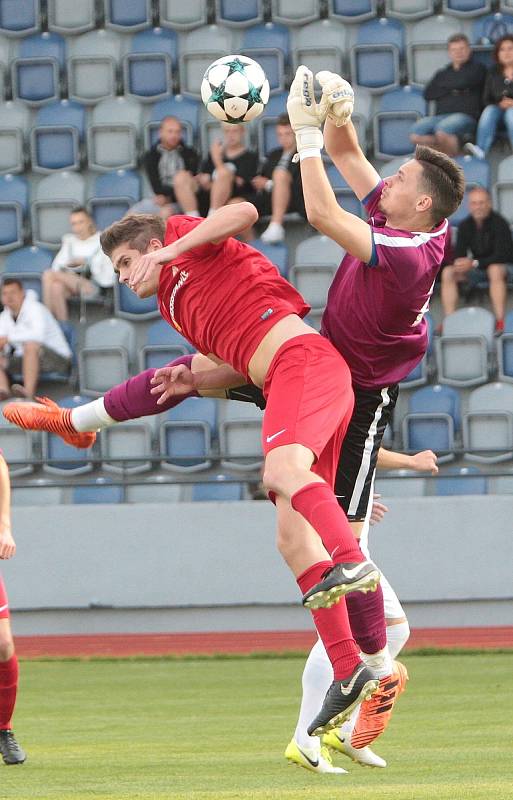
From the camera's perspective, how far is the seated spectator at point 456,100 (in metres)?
16.0

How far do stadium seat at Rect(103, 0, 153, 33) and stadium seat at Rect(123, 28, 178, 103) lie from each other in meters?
0.57

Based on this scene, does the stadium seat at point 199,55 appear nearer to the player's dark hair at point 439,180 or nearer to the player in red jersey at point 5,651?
the player in red jersey at point 5,651

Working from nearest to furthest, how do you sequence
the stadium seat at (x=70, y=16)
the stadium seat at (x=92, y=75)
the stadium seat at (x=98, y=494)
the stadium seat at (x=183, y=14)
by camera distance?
1. the stadium seat at (x=98, y=494)
2. the stadium seat at (x=92, y=75)
3. the stadium seat at (x=183, y=14)
4. the stadium seat at (x=70, y=16)

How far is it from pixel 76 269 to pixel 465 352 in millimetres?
4244

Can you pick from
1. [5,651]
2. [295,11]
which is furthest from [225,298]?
[295,11]

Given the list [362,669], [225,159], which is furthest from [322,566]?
[225,159]

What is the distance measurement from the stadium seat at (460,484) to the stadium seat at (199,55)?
6232 millimetres

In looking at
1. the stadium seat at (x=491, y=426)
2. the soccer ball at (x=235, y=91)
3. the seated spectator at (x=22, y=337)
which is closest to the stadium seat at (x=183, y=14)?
the seated spectator at (x=22, y=337)

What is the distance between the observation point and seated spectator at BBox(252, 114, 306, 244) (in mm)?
15594

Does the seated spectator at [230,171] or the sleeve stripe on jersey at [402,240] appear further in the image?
the seated spectator at [230,171]

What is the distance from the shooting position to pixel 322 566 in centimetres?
581

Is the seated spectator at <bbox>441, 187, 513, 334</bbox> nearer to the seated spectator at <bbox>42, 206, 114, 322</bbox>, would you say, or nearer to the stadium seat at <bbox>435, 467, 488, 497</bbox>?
the stadium seat at <bbox>435, 467, 488, 497</bbox>

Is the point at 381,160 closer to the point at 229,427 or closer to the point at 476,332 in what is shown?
the point at 476,332

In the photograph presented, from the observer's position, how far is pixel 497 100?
15.9 meters
